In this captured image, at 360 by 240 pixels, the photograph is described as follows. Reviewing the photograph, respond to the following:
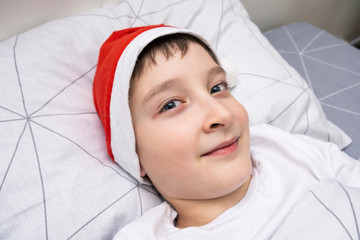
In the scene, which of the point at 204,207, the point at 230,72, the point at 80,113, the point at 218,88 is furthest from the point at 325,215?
the point at 80,113

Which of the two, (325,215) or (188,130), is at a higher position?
(188,130)

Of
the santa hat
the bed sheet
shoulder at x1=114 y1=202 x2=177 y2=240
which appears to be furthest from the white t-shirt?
the bed sheet

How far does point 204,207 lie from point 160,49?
0.41 meters

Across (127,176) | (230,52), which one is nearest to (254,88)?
(230,52)

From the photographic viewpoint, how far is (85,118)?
0.74 m

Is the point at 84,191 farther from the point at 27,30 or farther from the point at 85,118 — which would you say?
the point at 27,30

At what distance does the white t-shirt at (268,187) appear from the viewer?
0.63 meters

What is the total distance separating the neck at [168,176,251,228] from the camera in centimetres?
67

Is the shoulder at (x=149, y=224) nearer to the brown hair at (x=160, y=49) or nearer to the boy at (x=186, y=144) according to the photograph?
the boy at (x=186, y=144)

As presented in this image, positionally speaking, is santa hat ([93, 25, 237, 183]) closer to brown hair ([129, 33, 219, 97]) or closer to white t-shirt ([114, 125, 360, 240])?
brown hair ([129, 33, 219, 97])

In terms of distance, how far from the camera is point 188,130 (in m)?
0.57

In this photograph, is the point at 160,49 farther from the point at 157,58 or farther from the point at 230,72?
the point at 230,72

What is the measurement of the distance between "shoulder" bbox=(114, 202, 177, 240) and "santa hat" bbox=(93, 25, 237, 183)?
9cm

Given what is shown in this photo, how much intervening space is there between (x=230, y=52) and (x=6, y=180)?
2.57 ft
